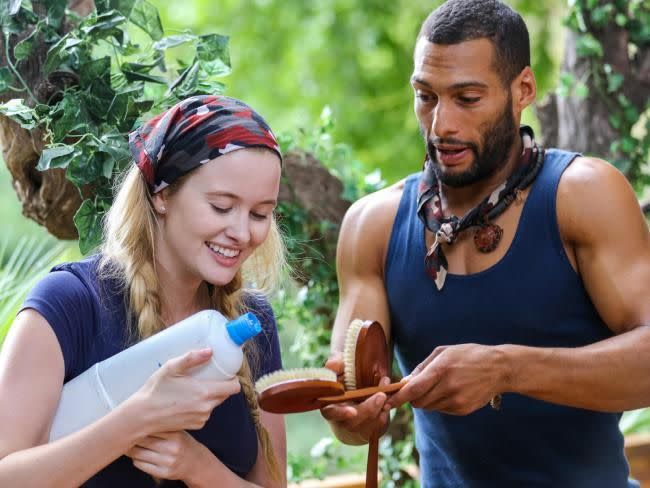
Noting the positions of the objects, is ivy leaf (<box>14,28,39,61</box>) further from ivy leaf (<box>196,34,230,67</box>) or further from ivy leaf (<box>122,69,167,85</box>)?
ivy leaf (<box>196,34,230,67</box>)

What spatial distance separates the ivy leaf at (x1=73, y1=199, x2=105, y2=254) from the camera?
2176mm

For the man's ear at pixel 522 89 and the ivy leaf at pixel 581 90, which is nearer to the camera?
the man's ear at pixel 522 89

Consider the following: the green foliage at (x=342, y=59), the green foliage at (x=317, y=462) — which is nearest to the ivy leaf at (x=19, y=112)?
the green foliage at (x=317, y=462)

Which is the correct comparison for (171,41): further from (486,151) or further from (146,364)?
(146,364)

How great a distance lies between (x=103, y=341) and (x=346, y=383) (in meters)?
0.46

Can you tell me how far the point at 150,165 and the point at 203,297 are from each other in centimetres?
30

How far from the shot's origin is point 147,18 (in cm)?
238

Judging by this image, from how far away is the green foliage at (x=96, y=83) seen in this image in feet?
7.02

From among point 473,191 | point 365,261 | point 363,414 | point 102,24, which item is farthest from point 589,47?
point 363,414

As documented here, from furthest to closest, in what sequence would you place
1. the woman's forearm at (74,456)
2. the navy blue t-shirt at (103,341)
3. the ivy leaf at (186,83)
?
the ivy leaf at (186,83) → the navy blue t-shirt at (103,341) → the woman's forearm at (74,456)

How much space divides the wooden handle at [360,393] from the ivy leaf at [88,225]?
26.1 inches

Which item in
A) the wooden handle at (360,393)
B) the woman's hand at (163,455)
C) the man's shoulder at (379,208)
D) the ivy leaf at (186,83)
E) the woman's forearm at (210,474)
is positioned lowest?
the woman's forearm at (210,474)

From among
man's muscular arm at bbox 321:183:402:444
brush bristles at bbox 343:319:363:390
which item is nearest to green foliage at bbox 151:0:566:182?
man's muscular arm at bbox 321:183:402:444

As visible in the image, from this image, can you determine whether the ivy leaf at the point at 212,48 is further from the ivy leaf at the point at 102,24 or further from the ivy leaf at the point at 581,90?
the ivy leaf at the point at 581,90
